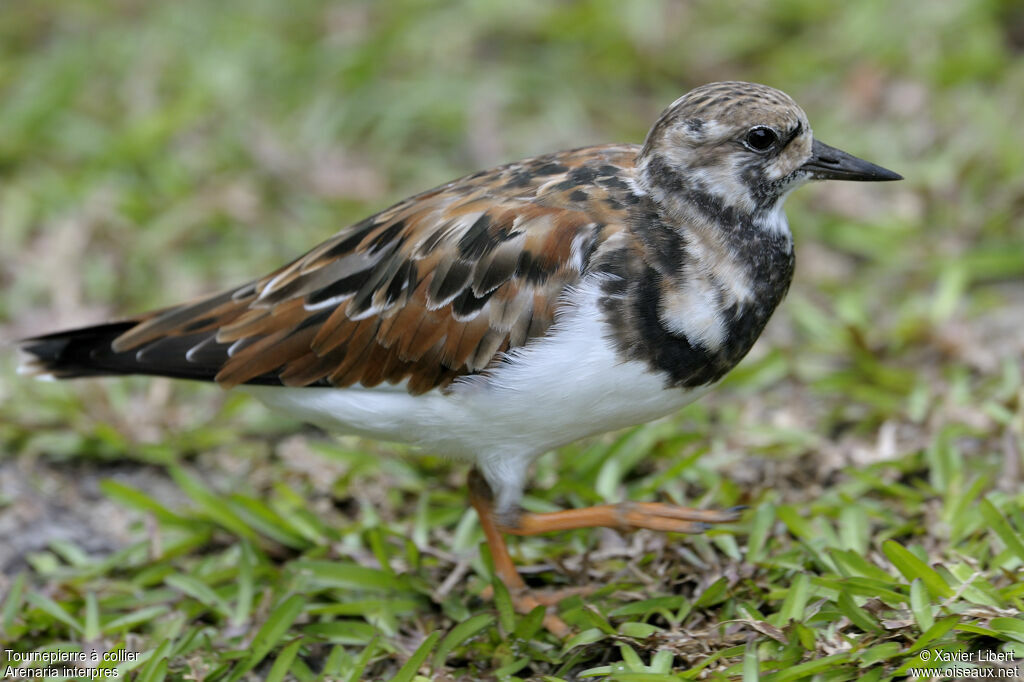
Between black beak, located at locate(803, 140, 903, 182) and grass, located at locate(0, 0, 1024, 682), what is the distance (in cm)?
120

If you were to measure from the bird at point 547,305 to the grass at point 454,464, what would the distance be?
41 centimetres

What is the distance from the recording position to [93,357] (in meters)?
4.41

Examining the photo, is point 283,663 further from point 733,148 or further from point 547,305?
point 733,148

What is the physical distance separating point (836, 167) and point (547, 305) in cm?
107

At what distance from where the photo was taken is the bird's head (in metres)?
3.77

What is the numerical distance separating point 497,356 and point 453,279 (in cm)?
31

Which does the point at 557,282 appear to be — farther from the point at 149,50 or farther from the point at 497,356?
the point at 149,50

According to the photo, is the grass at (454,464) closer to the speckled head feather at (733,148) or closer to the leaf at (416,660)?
the leaf at (416,660)

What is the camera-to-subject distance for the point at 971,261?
5848mm

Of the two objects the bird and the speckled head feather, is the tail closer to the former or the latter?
the bird

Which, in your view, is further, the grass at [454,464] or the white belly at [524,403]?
the grass at [454,464]

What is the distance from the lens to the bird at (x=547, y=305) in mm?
3650

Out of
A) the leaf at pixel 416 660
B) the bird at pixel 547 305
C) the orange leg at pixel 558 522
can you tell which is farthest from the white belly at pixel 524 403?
the leaf at pixel 416 660

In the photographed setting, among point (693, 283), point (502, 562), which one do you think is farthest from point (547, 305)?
point (502, 562)
